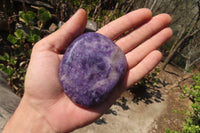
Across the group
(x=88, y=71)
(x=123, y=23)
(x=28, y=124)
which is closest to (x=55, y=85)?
(x=88, y=71)

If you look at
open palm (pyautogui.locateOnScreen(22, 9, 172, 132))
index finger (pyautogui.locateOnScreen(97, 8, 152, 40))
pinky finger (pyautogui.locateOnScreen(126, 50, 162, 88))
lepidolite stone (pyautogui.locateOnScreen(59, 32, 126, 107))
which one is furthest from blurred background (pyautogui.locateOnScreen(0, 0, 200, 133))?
pinky finger (pyautogui.locateOnScreen(126, 50, 162, 88))

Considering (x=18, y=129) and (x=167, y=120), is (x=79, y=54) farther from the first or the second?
(x=167, y=120)

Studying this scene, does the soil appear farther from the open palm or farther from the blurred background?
the open palm

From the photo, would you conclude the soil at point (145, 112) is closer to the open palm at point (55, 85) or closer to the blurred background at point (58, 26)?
the blurred background at point (58, 26)

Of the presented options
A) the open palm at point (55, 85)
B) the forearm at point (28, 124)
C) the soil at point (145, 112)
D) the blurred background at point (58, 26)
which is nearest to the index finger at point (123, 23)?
the open palm at point (55, 85)

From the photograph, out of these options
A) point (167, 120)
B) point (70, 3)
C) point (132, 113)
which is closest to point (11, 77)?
point (70, 3)

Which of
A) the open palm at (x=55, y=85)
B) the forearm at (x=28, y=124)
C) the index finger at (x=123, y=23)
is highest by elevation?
the index finger at (x=123, y=23)

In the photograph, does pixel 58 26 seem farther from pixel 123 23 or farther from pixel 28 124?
pixel 28 124
